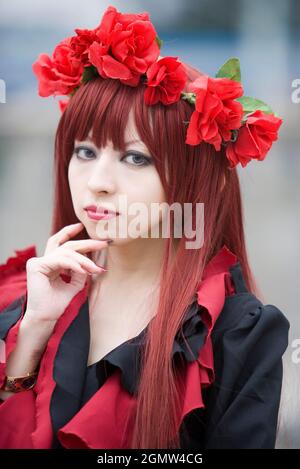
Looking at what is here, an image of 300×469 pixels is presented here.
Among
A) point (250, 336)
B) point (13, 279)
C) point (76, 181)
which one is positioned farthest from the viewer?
point (13, 279)

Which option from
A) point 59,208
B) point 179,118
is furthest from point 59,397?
point 179,118

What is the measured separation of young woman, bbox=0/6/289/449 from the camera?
1.32 metres

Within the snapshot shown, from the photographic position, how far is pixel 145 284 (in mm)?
1532

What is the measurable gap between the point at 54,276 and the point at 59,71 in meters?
0.47

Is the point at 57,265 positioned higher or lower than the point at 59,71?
lower

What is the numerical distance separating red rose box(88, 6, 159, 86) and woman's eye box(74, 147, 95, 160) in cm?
16

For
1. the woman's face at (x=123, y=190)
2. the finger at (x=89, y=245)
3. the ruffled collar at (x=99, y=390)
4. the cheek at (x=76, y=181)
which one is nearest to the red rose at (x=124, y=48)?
the woman's face at (x=123, y=190)

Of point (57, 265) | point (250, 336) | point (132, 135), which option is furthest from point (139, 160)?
point (250, 336)

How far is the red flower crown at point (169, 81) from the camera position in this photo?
54.9 inches

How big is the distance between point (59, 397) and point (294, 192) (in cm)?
199

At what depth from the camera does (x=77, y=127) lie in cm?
147

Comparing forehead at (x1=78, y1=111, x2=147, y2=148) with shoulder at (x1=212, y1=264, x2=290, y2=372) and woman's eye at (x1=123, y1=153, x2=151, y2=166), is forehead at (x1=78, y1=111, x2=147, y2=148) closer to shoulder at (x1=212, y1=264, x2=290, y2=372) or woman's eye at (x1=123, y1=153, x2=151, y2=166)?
woman's eye at (x1=123, y1=153, x2=151, y2=166)

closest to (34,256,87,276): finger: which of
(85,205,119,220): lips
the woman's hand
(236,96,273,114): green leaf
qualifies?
the woman's hand

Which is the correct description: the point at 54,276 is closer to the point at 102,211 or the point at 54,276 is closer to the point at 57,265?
the point at 57,265
